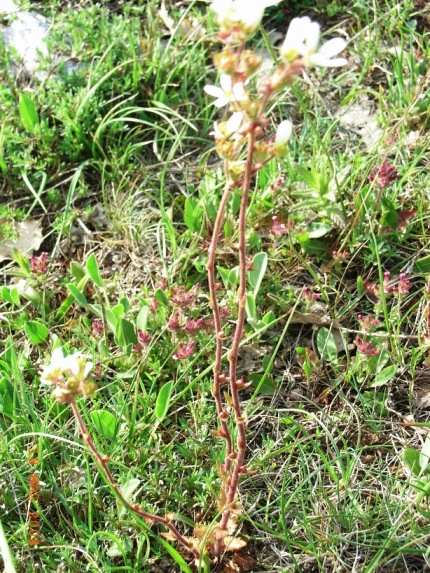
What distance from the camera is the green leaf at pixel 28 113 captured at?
2.65m

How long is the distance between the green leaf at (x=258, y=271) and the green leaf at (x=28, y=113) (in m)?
1.12

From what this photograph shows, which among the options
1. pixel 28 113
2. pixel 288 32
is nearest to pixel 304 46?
pixel 288 32

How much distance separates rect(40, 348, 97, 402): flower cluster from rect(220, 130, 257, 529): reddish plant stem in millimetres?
324

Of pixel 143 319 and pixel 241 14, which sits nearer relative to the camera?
pixel 241 14

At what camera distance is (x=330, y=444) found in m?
2.01

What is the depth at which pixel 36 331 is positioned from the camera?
218 cm

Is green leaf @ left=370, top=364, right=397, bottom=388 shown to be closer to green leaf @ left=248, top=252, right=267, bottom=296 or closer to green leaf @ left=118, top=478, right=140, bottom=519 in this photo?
green leaf @ left=248, top=252, right=267, bottom=296

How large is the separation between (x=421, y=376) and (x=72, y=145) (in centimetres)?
163

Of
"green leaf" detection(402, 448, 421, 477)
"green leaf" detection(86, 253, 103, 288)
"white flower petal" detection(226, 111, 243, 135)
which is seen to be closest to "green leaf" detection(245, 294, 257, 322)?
"green leaf" detection(86, 253, 103, 288)

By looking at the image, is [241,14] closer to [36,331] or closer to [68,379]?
[68,379]

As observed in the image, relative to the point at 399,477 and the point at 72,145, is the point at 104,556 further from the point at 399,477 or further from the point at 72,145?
the point at 72,145

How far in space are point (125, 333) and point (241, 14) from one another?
1.24 meters

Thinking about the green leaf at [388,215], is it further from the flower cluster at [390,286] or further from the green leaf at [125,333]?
the green leaf at [125,333]

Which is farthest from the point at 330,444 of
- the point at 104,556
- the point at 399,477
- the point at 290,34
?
the point at 290,34
